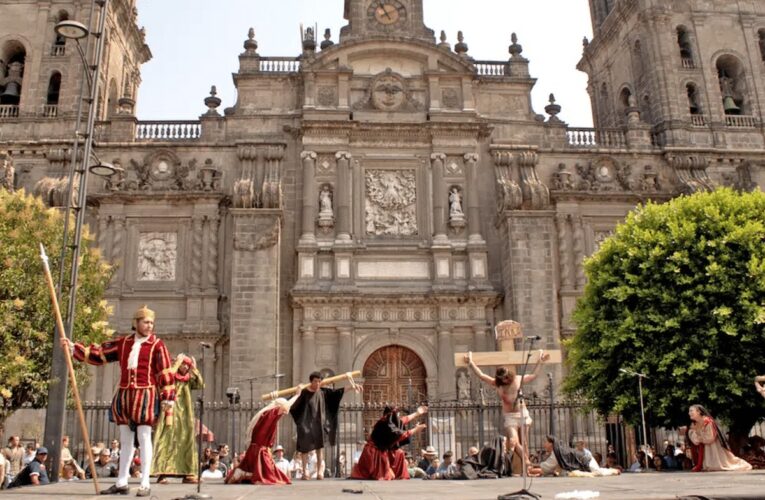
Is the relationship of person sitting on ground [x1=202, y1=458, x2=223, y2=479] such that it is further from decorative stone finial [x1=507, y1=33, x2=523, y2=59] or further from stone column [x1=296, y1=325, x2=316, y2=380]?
decorative stone finial [x1=507, y1=33, x2=523, y2=59]

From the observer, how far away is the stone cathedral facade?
74.0 feet

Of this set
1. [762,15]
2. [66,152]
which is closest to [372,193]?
[66,152]

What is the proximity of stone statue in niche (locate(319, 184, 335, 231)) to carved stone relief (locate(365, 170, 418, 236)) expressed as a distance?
4.05ft

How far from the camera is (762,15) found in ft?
93.2

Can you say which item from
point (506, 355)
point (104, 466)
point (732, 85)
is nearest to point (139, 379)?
point (506, 355)

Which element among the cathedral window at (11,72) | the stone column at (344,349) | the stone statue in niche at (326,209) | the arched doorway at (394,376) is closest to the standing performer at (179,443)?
the stone column at (344,349)

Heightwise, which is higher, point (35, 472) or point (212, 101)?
point (212, 101)

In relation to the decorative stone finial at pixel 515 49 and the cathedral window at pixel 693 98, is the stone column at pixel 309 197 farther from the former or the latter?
the cathedral window at pixel 693 98

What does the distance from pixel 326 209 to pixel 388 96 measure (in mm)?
4522

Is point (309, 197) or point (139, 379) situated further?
point (309, 197)

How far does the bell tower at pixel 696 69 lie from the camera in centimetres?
2636

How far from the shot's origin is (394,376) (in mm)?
22797

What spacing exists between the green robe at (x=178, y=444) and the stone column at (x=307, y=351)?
12612 mm

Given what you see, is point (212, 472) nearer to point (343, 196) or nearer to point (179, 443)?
point (179, 443)
